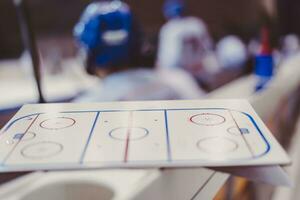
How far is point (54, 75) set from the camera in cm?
231

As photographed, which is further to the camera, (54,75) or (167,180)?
(54,75)

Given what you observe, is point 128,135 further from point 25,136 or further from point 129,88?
point 129,88

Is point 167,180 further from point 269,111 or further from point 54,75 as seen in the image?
point 54,75

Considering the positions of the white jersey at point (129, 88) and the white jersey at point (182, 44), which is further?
the white jersey at point (182, 44)

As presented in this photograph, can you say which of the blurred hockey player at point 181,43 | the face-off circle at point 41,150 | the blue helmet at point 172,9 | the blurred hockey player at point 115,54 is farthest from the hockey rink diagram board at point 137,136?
the blue helmet at point 172,9

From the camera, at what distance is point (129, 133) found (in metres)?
0.31

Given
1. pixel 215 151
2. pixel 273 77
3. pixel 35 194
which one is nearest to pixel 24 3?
pixel 35 194

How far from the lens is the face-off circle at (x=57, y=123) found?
1.07 ft

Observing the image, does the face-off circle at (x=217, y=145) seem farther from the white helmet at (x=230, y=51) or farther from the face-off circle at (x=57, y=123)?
the white helmet at (x=230, y=51)

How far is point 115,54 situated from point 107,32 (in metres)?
0.09

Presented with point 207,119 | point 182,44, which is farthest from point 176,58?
point 207,119

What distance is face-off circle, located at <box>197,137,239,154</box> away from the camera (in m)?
0.28

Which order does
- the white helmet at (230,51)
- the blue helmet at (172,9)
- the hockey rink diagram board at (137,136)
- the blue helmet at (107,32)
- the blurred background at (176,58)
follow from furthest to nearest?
the blue helmet at (172,9)
the white helmet at (230,51)
the blurred background at (176,58)
the blue helmet at (107,32)
the hockey rink diagram board at (137,136)

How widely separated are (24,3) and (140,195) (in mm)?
288
